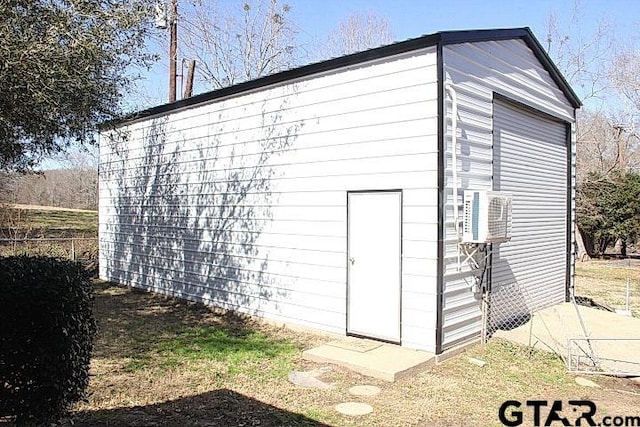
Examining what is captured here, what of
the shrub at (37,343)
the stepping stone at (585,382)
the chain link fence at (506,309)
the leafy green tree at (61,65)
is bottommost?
the stepping stone at (585,382)

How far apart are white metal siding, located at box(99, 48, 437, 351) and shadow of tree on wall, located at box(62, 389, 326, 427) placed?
208 centimetres

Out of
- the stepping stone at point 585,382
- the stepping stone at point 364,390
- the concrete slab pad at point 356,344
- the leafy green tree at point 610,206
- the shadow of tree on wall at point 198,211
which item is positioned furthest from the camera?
the leafy green tree at point 610,206

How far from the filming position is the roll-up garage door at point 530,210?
6.95 metres

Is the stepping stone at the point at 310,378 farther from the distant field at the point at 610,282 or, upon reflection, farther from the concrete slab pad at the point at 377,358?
the distant field at the point at 610,282

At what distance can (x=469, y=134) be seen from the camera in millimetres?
5961

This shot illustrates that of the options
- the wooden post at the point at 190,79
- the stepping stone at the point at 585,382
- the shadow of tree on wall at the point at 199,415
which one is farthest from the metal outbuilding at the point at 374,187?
the wooden post at the point at 190,79

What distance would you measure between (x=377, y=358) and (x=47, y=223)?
495 inches

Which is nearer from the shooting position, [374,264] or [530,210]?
[374,264]

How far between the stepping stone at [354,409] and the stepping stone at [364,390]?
0.24 metres

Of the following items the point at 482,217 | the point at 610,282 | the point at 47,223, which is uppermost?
the point at 482,217

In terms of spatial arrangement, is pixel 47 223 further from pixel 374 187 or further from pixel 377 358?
pixel 377 358

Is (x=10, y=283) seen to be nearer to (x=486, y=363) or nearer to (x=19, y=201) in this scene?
(x=486, y=363)

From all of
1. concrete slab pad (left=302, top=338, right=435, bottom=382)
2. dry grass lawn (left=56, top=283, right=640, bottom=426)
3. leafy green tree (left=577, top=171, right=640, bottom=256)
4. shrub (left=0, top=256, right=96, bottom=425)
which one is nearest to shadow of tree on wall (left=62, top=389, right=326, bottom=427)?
dry grass lawn (left=56, top=283, right=640, bottom=426)

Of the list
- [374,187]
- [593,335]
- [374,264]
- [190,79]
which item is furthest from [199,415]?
[190,79]
